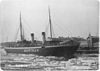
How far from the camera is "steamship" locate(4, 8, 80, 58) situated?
3772 mm

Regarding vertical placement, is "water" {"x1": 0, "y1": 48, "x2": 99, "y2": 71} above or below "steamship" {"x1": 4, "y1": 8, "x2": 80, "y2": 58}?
below

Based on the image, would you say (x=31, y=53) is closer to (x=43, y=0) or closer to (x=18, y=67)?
(x=18, y=67)

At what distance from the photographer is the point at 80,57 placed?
3.67m

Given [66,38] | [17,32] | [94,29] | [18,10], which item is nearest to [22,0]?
[18,10]

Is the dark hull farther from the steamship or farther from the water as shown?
the water

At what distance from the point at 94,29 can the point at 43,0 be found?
32.0 inches

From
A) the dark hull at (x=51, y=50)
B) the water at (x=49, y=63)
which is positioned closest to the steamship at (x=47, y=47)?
the dark hull at (x=51, y=50)

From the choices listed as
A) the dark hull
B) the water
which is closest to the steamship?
the dark hull

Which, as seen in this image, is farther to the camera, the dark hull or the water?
the dark hull

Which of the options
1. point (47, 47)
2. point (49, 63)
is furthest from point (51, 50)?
point (49, 63)

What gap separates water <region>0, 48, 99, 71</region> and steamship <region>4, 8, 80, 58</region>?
170mm

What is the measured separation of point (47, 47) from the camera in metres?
4.05

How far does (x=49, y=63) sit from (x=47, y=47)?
517 mm

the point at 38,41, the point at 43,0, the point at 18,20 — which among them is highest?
the point at 43,0
